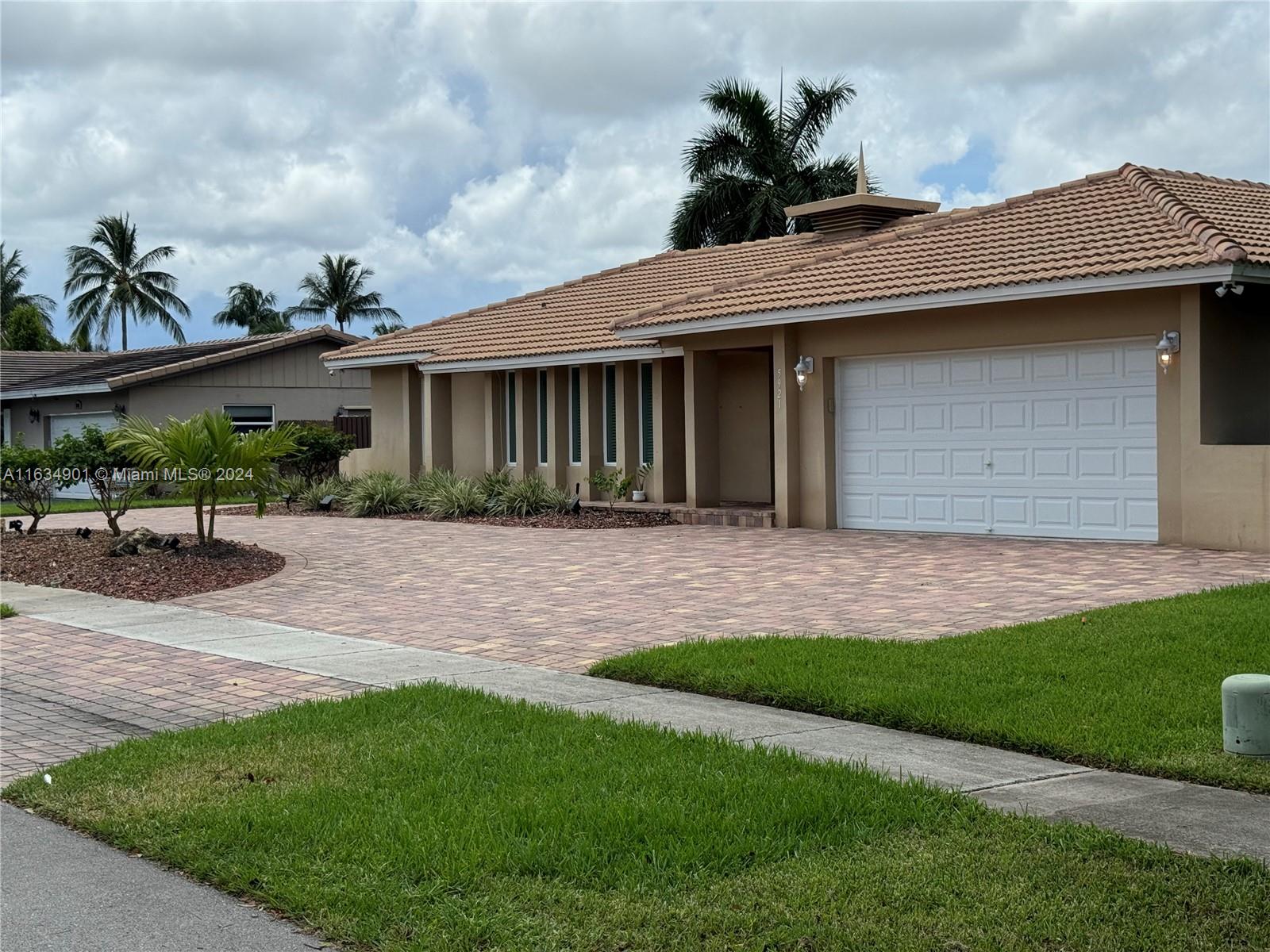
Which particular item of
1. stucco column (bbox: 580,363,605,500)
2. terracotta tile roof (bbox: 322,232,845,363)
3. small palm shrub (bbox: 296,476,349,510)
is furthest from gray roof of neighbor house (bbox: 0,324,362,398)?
stucco column (bbox: 580,363,605,500)

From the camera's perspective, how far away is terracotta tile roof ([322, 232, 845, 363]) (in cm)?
2464

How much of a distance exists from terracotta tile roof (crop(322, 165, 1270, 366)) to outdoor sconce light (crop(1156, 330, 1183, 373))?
2.97 ft

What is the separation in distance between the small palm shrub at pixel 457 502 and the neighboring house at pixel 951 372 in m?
1.87

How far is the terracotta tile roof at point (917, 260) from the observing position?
643 inches

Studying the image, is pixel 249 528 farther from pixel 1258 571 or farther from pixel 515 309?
pixel 1258 571

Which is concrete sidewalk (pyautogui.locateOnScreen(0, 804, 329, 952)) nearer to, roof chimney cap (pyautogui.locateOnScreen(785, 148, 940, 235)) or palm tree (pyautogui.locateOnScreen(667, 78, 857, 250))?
roof chimney cap (pyautogui.locateOnScreen(785, 148, 940, 235))

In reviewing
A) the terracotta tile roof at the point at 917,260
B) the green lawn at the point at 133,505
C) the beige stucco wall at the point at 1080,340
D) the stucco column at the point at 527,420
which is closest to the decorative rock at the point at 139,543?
the terracotta tile roof at the point at 917,260

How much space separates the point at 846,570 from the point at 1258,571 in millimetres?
3962

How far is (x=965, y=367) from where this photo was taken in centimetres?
1800

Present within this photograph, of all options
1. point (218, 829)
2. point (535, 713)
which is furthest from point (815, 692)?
point (218, 829)

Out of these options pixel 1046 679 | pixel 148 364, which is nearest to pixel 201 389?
pixel 148 364

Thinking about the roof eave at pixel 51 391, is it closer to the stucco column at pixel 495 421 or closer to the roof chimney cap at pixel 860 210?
the stucco column at pixel 495 421

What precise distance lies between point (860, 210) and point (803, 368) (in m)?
6.33

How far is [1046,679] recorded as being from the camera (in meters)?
8.31
